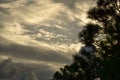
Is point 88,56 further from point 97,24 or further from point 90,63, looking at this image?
point 97,24

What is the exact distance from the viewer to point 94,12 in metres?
35.4

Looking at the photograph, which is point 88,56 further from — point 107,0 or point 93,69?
point 107,0

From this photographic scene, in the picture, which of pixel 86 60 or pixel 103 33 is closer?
pixel 103 33

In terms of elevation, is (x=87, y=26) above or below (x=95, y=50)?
above

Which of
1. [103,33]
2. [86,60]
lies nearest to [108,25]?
[103,33]

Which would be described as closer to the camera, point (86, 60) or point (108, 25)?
point (108, 25)

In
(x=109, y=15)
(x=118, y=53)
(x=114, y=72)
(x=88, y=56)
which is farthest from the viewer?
(x=88, y=56)

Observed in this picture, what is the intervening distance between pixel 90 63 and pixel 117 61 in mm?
10872

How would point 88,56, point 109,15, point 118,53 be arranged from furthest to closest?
point 88,56
point 109,15
point 118,53

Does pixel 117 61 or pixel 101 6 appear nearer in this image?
pixel 117 61

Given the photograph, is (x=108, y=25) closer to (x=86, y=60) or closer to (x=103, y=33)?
(x=103, y=33)

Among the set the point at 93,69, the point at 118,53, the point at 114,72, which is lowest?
the point at 114,72

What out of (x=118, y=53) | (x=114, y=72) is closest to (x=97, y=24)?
(x=118, y=53)

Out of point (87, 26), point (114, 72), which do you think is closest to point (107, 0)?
point (87, 26)
